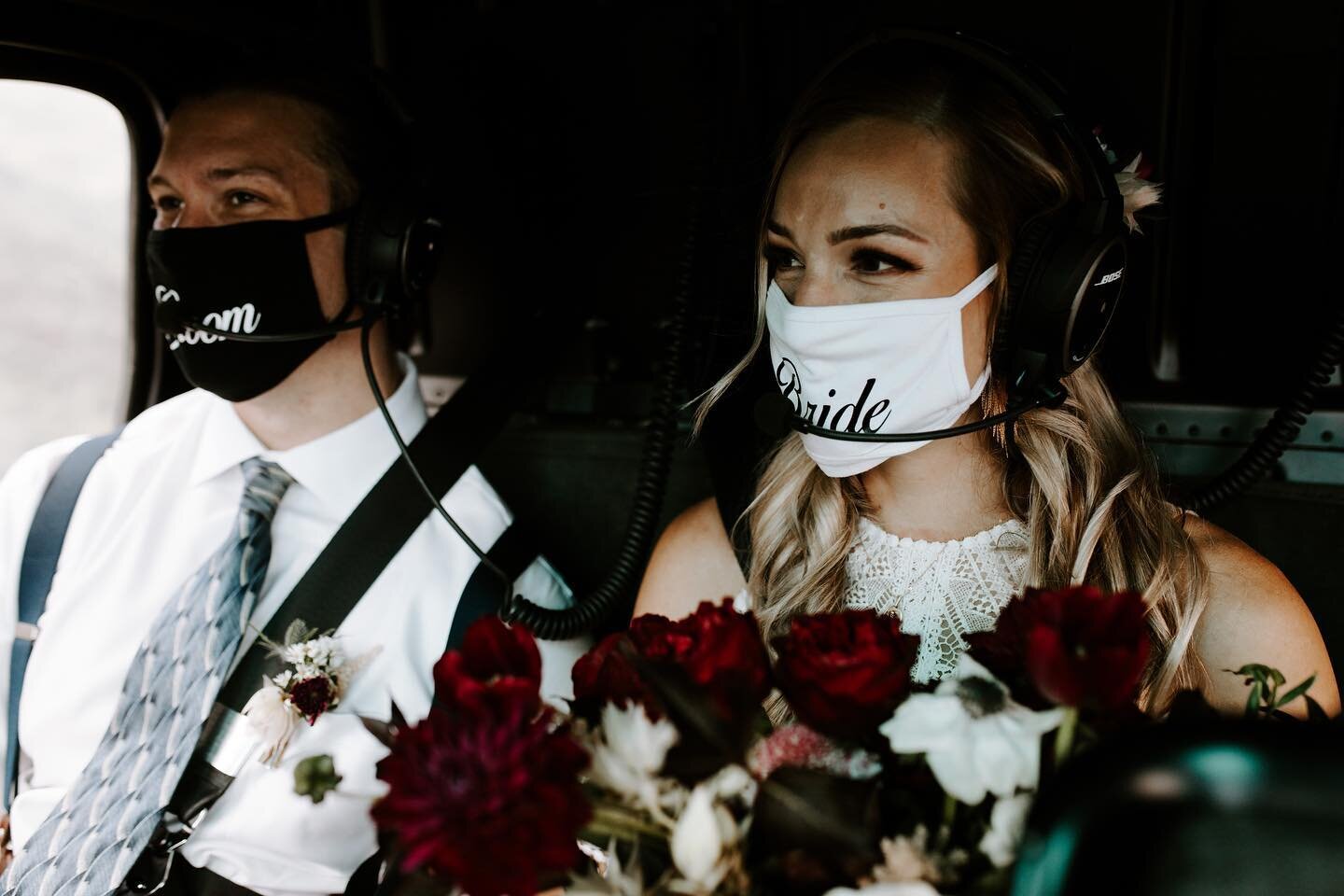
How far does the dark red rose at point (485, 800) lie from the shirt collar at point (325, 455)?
1137 millimetres

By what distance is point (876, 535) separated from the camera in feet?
4.59

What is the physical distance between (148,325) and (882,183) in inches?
60.5

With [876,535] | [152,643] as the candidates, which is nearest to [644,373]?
[876,535]

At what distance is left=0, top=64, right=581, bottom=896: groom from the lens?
1.44m

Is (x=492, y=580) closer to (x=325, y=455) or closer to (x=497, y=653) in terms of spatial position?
(x=325, y=455)

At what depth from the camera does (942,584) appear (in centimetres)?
132

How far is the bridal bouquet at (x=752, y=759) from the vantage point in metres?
0.60

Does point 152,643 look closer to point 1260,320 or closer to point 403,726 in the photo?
point 403,726

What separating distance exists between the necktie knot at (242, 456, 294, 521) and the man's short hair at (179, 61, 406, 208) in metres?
0.45

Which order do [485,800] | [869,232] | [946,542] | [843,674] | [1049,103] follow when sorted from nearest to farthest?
[485,800] → [843,674] → [1049,103] → [869,232] → [946,542]

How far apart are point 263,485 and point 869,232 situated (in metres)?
1.02

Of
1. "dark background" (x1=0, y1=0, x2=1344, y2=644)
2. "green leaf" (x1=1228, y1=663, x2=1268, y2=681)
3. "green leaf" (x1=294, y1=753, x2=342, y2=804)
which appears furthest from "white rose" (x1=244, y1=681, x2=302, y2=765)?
"green leaf" (x1=1228, y1=663, x2=1268, y2=681)

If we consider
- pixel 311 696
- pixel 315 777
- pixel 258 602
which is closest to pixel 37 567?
pixel 258 602

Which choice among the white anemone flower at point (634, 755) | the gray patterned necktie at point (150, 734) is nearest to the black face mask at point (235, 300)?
the gray patterned necktie at point (150, 734)
